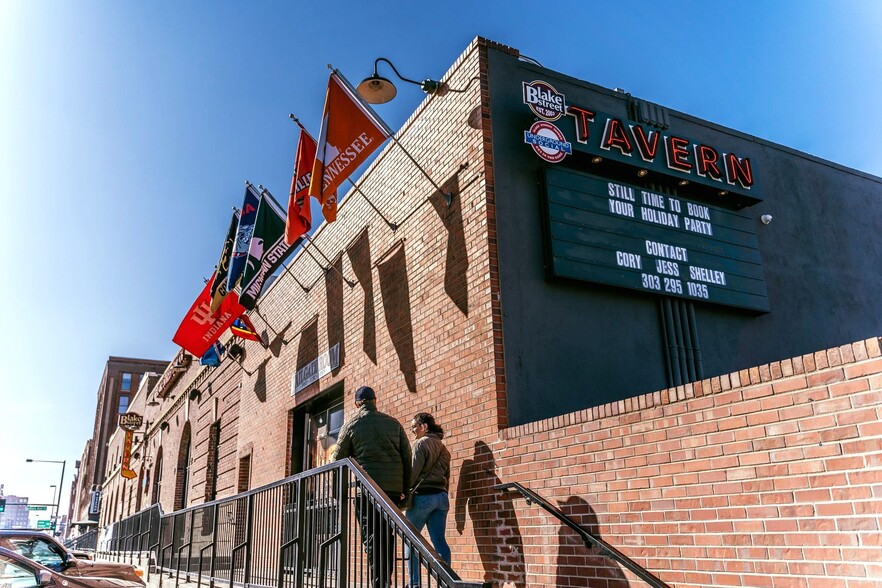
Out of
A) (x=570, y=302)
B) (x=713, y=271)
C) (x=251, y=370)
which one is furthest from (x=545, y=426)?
(x=251, y=370)

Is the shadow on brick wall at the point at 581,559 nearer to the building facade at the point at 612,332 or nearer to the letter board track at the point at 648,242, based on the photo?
the building facade at the point at 612,332

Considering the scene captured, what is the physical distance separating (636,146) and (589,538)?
5.30m

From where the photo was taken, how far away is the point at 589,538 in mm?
5746

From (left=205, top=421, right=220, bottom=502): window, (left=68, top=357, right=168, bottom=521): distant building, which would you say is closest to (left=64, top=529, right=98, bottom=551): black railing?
(left=205, top=421, right=220, bottom=502): window

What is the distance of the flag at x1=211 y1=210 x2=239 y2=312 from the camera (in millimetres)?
14625

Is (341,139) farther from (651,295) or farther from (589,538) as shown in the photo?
(589,538)

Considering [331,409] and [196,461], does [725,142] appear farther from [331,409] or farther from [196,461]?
[196,461]

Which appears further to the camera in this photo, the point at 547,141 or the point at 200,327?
the point at 200,327

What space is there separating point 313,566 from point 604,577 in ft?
7.92

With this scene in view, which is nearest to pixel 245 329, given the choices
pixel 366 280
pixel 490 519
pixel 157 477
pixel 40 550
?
pixel 366 280

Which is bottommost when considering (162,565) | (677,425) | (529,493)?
(162,565)

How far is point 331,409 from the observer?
12.4 metres

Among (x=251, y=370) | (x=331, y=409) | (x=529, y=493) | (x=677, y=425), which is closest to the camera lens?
(x=677, y=425)

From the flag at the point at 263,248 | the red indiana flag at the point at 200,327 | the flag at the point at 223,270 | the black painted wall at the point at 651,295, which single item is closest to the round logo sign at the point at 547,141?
the black painted wall at the point at 651,295
